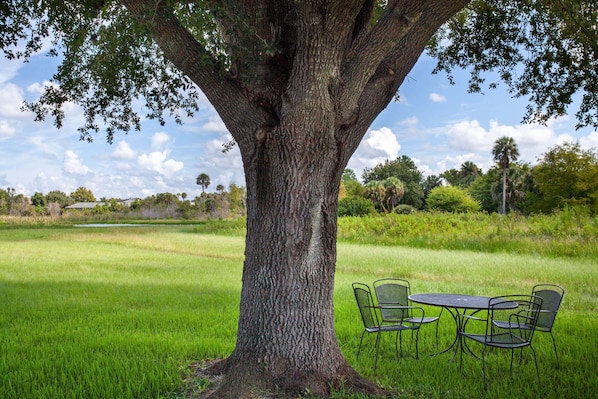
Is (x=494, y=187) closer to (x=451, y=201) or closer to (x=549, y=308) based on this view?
(x=451, y=201)

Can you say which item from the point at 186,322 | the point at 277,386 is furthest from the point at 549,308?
the point at 186,322

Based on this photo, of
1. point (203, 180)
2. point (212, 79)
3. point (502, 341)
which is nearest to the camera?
point (212, 79)

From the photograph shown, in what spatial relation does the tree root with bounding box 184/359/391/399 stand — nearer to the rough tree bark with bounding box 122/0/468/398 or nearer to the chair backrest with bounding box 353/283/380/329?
the rough tree bark with bounding box 122/0/468/398

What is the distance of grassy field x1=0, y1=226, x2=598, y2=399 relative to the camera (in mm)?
5992

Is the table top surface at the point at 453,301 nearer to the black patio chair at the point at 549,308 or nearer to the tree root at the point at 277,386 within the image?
the black patio chair at the point at 549,308

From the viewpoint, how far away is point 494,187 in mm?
55188

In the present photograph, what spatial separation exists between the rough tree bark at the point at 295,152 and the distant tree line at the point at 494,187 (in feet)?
81.0

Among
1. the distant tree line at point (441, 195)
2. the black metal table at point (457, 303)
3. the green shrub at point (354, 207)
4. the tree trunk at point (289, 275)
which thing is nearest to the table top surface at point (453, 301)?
the black metal table at point (457, 303)

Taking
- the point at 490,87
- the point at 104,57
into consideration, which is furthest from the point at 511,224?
the point at 104,57

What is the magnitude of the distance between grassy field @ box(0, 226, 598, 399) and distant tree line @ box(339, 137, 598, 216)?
1433cm

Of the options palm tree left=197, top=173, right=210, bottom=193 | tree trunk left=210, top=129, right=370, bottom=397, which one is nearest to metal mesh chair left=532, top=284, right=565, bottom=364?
tree trunk left=210, top=129, right=370, bottom=397

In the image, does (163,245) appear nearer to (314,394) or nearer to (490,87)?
(490,87)

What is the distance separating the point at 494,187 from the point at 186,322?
168ft

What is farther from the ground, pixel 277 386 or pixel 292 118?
pixel 292 118
